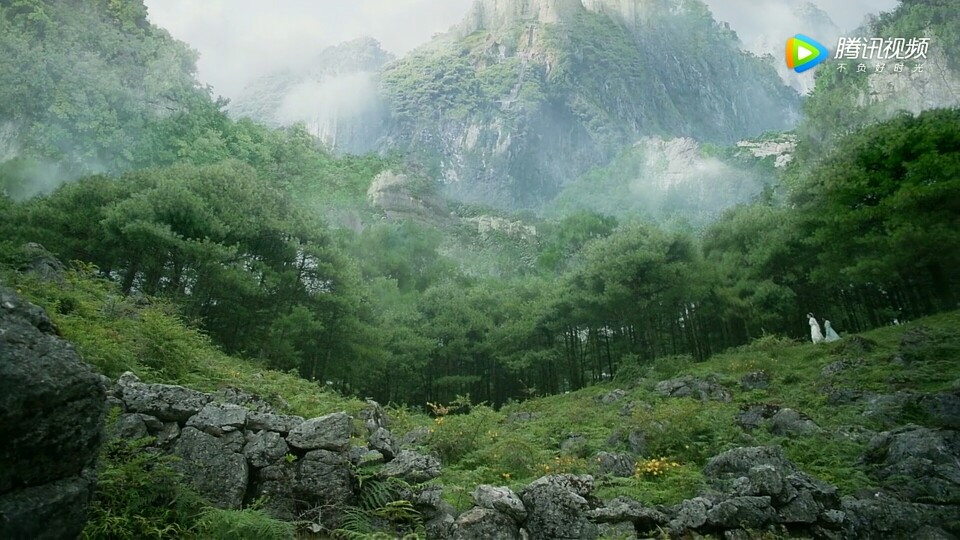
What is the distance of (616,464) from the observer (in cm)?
1032

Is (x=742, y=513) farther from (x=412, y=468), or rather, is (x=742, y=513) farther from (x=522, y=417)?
(x=522, y=417)

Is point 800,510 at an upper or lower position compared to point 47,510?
lower

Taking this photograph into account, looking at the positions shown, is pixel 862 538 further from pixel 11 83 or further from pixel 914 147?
pixel 11 83

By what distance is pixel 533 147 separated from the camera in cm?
14312

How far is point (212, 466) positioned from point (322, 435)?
1.45 meters

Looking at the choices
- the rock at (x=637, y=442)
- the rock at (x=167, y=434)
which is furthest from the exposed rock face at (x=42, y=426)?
the rock at (x=637, y=442)

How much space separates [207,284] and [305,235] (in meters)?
5.91

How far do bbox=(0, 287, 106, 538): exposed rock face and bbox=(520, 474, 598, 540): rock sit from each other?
17.1 feet

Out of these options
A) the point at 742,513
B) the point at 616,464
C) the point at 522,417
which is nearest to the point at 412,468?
the point at 616,464

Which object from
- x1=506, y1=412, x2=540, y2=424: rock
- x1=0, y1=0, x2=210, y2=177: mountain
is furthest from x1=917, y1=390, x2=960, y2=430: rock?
x1=0, y1=0, x2=210, y2=177: mountain

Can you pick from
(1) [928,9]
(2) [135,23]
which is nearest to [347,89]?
(2) [135,23]

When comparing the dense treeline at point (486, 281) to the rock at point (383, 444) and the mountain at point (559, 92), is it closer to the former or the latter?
the rock at point (383, 444)

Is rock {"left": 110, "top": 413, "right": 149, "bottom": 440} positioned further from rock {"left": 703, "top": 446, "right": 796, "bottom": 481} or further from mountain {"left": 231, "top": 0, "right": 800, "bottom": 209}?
mountain {"left": 231, "top": 0, "right": 800, "bottom": 209}

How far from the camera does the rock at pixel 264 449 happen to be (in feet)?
23.7
